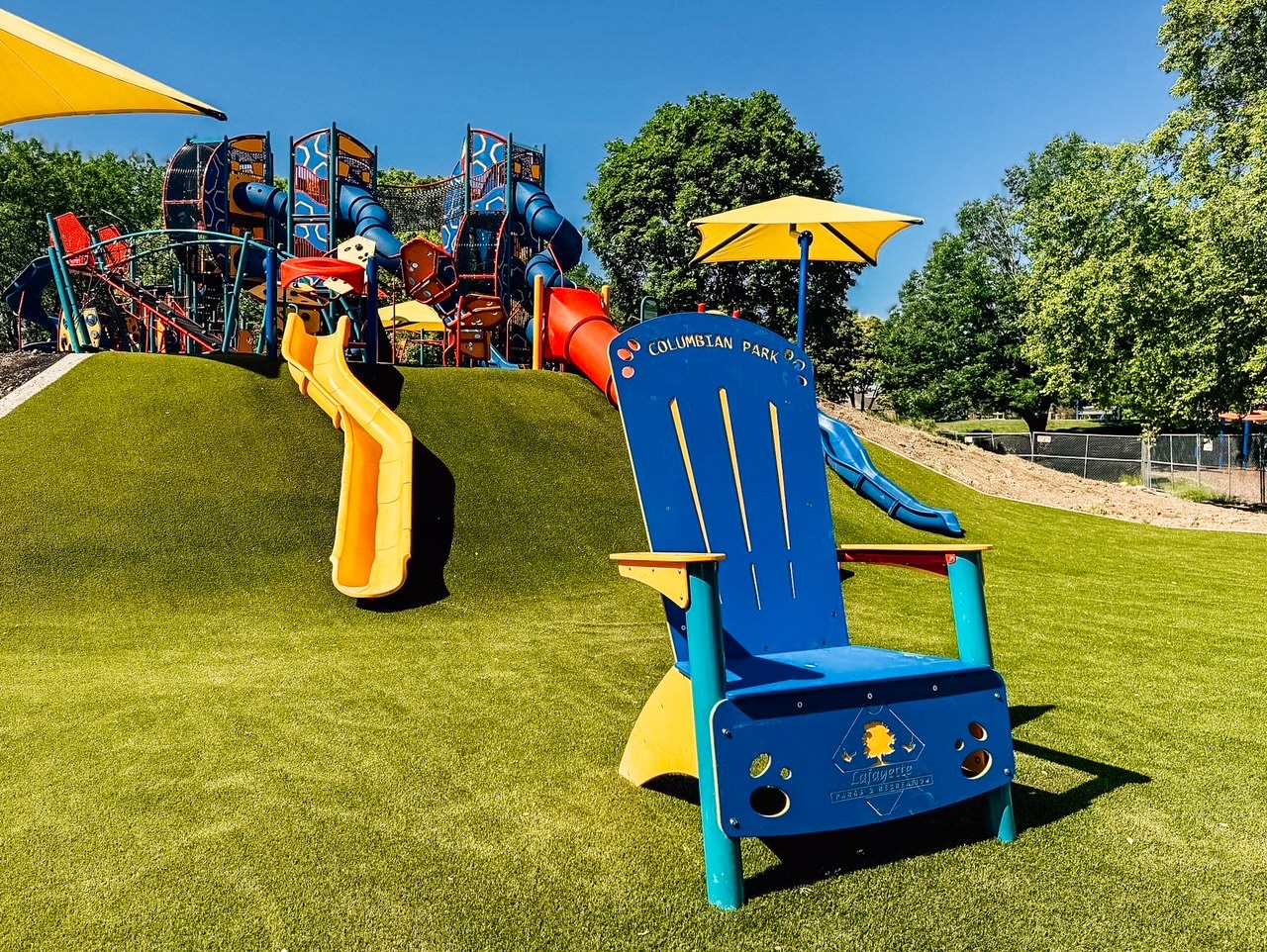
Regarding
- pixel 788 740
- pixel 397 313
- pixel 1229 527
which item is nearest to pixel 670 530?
pixel 788 740

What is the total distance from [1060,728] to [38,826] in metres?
4.03

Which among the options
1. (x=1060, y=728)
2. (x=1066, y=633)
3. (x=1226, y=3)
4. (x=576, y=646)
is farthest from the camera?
(x=1226, y=3)

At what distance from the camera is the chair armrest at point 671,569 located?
7.73ft

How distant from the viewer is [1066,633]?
5.89 meters

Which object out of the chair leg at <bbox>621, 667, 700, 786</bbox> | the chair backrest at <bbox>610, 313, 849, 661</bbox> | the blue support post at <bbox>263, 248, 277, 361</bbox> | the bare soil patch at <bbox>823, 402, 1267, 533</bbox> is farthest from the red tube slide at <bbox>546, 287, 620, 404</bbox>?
the chair leg at <bbox>621, 667, 700, 786</bbox>

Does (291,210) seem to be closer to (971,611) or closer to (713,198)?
(713,198)

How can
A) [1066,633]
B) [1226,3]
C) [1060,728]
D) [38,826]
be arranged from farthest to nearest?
[1226,3]
[1066,633]
[1060,728]
[38,826]

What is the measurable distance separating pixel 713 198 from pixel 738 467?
88.3 ft

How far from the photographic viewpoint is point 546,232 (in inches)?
856

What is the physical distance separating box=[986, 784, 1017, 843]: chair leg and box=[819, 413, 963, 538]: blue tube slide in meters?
5.73

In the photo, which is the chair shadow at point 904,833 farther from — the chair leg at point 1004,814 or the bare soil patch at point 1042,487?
the bare soil patch at point 1042,487

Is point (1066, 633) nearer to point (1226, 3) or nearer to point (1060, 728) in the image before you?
point (1060, 728)

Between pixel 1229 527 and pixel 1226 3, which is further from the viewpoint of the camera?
pixel 1226 3

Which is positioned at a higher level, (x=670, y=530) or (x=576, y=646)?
(x=670, y=530)
